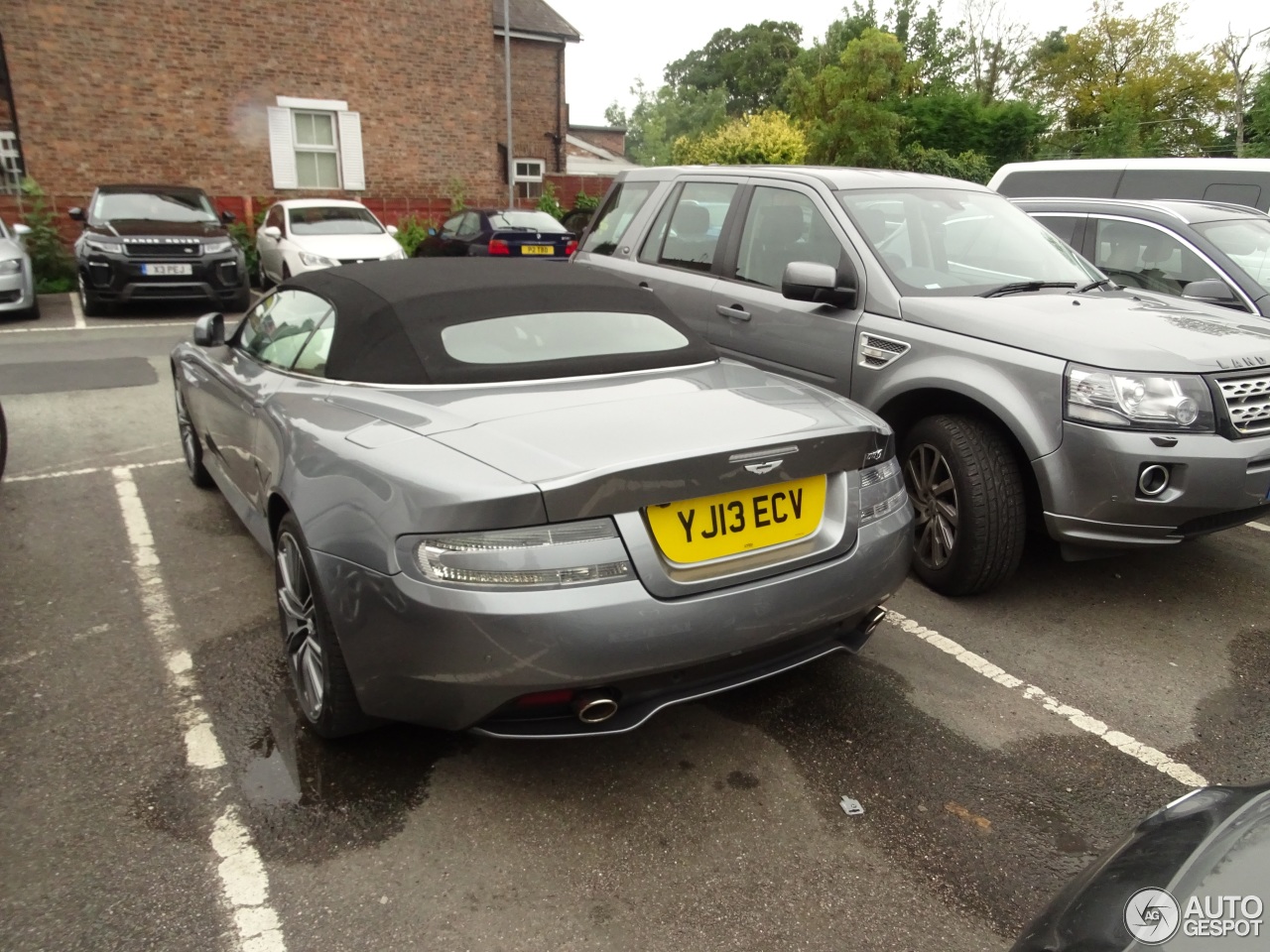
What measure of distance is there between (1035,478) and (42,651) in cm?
396

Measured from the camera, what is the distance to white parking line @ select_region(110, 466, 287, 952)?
2.23 meters

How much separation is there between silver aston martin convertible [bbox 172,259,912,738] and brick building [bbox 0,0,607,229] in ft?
49.6

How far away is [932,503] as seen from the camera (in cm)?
414

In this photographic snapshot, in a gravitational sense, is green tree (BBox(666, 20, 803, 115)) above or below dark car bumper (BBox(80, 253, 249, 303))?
above

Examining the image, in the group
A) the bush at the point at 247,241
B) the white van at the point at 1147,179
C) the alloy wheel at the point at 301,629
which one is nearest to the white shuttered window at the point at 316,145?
the bush at the point at 247,241

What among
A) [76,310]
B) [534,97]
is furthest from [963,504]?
[534,97]

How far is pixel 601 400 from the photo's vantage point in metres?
2.94

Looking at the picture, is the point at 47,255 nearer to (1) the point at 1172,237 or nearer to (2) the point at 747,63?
(1) the point at 1172,237

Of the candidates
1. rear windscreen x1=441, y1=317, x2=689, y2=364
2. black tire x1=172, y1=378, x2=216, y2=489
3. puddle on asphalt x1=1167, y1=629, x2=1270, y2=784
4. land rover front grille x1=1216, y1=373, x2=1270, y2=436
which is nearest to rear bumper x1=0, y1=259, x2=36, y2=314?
black tire x1=172, y1=378, x2=216, y2=489

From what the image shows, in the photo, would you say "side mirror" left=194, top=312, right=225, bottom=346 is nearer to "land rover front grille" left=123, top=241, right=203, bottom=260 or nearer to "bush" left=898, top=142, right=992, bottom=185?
"land rover front grille" left=123, top=241, right=203, bottom=260

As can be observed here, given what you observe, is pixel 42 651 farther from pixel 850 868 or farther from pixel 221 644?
pixel 850 868

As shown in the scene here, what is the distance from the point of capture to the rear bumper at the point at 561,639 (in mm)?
2291

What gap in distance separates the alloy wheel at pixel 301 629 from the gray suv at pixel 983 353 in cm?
261

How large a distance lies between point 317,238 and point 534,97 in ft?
48.2
